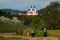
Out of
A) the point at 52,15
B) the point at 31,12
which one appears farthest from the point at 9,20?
the point at 52,15

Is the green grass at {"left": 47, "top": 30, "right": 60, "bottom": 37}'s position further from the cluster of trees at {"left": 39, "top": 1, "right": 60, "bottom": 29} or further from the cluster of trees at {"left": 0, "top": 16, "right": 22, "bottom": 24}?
the cluster of trees at {"left": 0, "top": 16, "right": 22, "bottom": 24}

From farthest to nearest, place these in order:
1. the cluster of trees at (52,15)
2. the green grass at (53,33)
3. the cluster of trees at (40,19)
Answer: the cluster of trees at (52,15) → the cluster of trees at (40,19) → the green grass at (53,33)

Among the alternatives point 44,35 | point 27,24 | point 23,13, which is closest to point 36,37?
point 44,35

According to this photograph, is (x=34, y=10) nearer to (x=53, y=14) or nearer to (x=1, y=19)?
(x=53, y=14)

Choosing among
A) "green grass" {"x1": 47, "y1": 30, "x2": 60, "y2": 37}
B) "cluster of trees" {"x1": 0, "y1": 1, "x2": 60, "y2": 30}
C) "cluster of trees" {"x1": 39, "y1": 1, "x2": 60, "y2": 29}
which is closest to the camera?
"green grass" {"x1": 47, "y1": 30, "x2": 60, "y2": 37}

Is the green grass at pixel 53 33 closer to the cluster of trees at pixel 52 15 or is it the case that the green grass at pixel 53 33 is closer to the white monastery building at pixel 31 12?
the cluster of trees at pixel 52 15

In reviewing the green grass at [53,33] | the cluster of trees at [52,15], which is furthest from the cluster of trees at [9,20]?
the green grass at [53,33]

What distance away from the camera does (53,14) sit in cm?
773

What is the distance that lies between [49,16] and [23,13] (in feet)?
3.96

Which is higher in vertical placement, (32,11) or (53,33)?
(32,11)

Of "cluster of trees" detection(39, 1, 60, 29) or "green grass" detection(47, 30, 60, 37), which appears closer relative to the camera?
"green grass" detection(47, 30, 60, 37)

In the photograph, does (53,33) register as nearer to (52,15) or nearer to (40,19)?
(40,19)

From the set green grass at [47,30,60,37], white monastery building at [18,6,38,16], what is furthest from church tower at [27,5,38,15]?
green grass at [47,30,60,37]

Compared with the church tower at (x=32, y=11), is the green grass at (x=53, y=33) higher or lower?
lower
